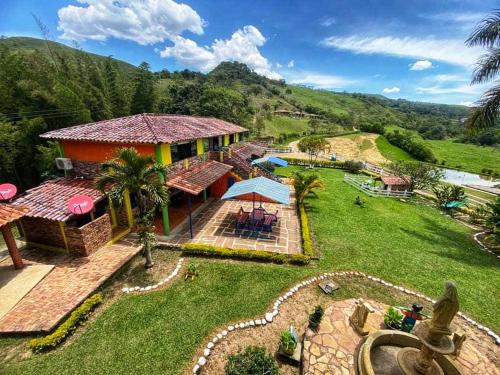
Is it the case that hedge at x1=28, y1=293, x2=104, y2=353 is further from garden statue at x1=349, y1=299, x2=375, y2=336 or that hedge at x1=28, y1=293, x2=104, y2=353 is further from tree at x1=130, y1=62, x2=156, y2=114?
tree at x1=130, y1=62, x2=156, y2=114

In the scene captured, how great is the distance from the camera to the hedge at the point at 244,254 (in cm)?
1046

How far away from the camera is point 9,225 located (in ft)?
28.2

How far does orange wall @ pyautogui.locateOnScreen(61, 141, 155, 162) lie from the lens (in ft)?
37.2

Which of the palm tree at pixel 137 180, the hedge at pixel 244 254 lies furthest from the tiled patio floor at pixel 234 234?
the palm tree at pixel 137 180

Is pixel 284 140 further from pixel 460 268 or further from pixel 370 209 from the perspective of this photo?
pixel 460 268

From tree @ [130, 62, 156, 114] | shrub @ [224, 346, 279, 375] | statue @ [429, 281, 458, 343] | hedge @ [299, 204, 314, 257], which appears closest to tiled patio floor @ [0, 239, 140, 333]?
shrub @ [224, 346, 279, 375]

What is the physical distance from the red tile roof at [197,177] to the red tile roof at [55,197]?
3738 mm

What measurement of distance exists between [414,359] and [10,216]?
45.1ft

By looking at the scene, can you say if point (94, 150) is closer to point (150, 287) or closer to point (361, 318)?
point (150, 287)

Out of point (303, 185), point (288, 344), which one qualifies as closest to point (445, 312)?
point (288, 344)

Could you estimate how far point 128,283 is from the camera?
905cm

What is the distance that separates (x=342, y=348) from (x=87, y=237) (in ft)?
35.7

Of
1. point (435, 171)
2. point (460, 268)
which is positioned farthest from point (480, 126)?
point (435, 171)

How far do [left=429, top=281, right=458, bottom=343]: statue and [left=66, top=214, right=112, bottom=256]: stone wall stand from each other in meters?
12.3
